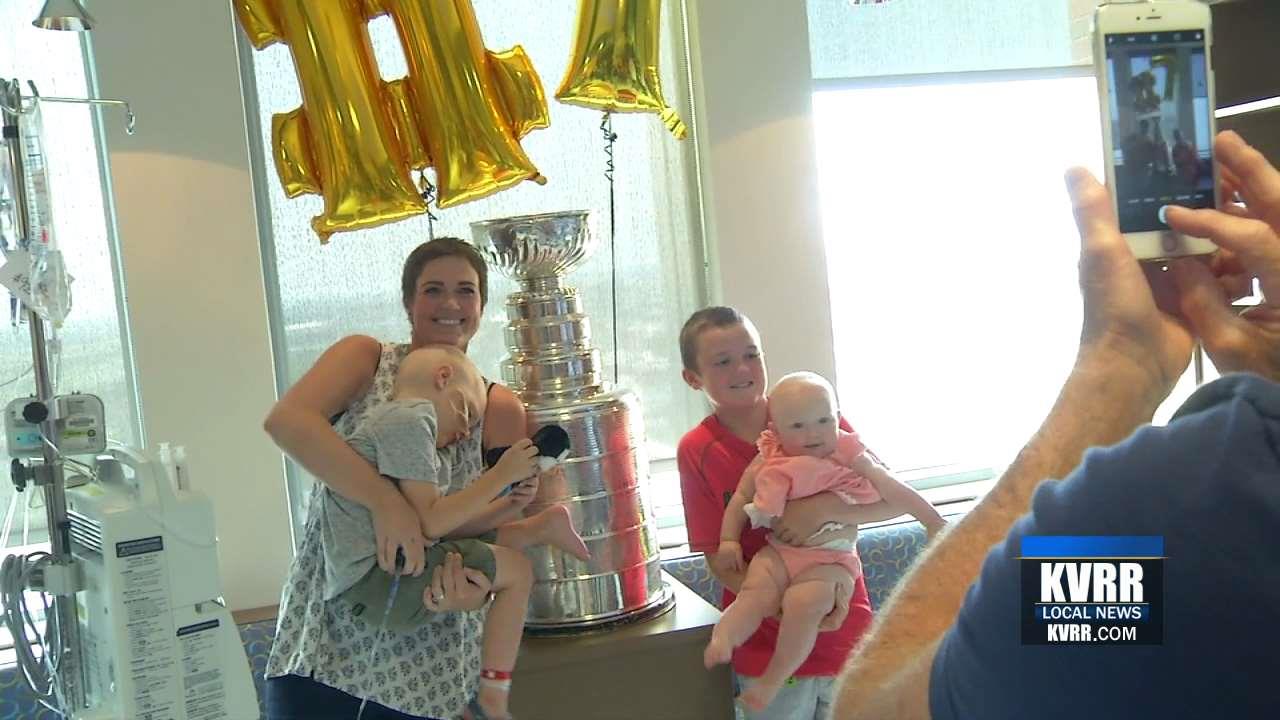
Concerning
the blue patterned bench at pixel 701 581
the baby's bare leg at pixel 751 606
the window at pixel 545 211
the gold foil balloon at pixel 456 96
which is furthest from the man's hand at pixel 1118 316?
the window at pixel 545 211

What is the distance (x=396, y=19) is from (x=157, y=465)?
89 centimetres

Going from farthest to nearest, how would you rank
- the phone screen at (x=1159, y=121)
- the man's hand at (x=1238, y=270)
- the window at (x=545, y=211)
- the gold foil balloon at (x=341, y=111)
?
the window at (x=545, y=211) < the gold foil balloon at (x=341, y=111) < the phone screen at (x=1159, y=121) < the man's hand at (x=1238, y=270)

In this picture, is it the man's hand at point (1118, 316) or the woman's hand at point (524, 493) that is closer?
the man's hand at point (1118, 316)

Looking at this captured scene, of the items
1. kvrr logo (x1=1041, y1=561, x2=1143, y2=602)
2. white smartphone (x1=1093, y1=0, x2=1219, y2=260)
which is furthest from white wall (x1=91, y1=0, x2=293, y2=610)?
kvrr logo (x1=1041, y1=561, x2=1143, y2=602)

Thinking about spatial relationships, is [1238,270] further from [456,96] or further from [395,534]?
[456,96]

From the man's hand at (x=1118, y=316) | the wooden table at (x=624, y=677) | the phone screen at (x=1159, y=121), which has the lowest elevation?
the wooden table at (x=624, y=677)

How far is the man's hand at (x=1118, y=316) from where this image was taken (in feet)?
2.53

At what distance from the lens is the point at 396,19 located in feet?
6.61

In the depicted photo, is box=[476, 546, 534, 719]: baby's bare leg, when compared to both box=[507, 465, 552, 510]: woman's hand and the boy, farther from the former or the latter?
the boy

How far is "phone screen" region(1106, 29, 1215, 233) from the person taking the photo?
963mm

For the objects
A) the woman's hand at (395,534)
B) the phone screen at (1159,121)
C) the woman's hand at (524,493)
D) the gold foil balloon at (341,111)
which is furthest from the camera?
the gold foil balloon at (341,111)

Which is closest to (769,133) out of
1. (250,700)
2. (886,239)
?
(886,239)

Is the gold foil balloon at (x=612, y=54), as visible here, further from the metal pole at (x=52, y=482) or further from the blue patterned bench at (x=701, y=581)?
the blue patterned bench at (x=701, y=581)

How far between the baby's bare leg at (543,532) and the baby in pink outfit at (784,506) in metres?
0.31
